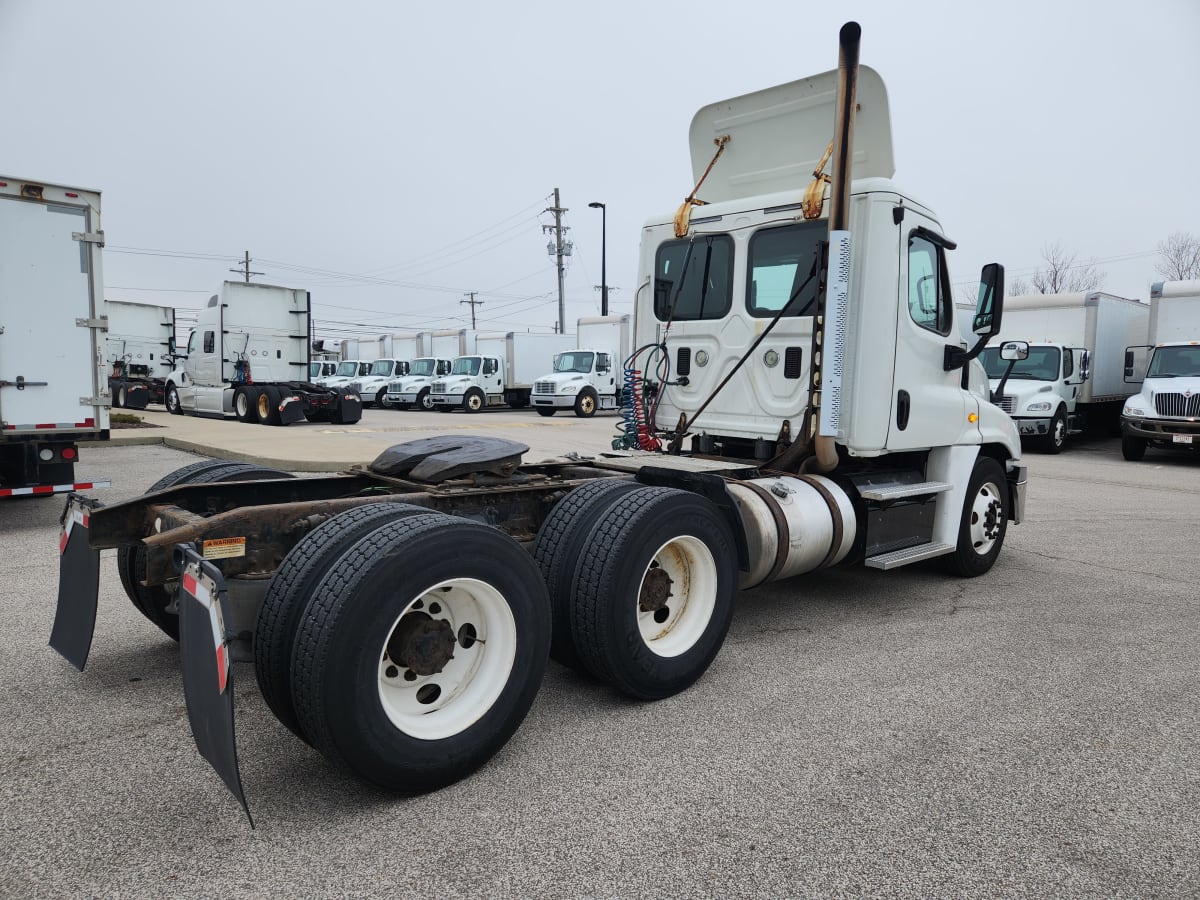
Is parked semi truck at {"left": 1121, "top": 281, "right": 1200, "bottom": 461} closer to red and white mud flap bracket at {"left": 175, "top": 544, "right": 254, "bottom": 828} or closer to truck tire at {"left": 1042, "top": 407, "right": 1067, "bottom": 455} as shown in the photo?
truck tire at {"left": 1042, "top": 407, "right": 1067, "bottom": 455}

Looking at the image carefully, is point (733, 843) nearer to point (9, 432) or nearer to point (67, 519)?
point (67, 519)

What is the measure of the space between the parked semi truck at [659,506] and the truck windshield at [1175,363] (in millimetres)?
11604

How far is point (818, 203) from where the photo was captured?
5.05 meters

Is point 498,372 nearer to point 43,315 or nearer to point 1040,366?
point 1040,366

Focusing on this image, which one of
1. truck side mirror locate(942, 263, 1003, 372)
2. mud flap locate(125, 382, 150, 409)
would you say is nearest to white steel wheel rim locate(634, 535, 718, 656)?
truck side mirror locate(942, 263, 1003, 372)

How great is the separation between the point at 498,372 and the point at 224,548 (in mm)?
29263

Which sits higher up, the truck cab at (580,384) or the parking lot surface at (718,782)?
the truck cab at (580,384)

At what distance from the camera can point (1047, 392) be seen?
1622 centimetres

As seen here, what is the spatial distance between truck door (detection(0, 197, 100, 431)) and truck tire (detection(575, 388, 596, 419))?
2049 cm

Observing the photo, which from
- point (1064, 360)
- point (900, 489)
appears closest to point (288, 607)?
point (900, 489)

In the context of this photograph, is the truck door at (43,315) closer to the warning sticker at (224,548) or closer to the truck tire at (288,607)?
the warning sticker at (224,548)

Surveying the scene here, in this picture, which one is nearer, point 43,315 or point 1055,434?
point 43,315

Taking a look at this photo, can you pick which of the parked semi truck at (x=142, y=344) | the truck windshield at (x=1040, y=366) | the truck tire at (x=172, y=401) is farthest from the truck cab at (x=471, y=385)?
the truck windshield at (x=1040, y=366)

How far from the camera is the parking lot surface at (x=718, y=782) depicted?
244 centimetres
